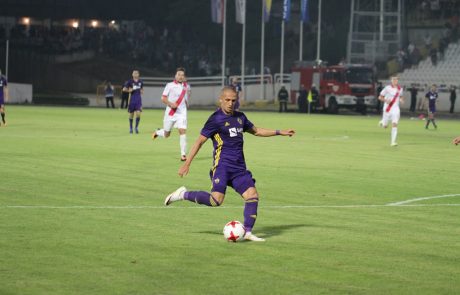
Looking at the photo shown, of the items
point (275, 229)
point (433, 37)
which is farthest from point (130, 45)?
point (275, 229)

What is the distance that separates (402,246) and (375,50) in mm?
69453

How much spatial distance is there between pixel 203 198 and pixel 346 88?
57.4 meters

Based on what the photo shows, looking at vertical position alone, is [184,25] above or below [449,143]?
above

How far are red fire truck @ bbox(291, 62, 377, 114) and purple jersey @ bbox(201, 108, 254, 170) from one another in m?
56.9

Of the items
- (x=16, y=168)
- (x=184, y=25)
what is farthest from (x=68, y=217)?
(x=184, y=25)

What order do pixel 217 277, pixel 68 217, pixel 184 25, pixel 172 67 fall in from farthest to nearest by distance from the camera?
pixel 184 25 < pixel 172 67 < pixel 68 217 < pixel 217 277

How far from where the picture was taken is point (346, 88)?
71.2 meters

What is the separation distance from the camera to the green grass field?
11.2 meters

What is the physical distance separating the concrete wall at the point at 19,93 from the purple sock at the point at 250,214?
201ft

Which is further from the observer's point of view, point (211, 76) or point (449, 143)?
point (211, 76)

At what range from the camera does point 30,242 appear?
1344 cm

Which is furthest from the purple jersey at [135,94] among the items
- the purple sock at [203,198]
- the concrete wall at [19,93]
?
the concrete wall at [19,93]

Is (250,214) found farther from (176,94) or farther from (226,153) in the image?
(176,94)

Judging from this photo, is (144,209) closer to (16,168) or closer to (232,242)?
(232,242)
